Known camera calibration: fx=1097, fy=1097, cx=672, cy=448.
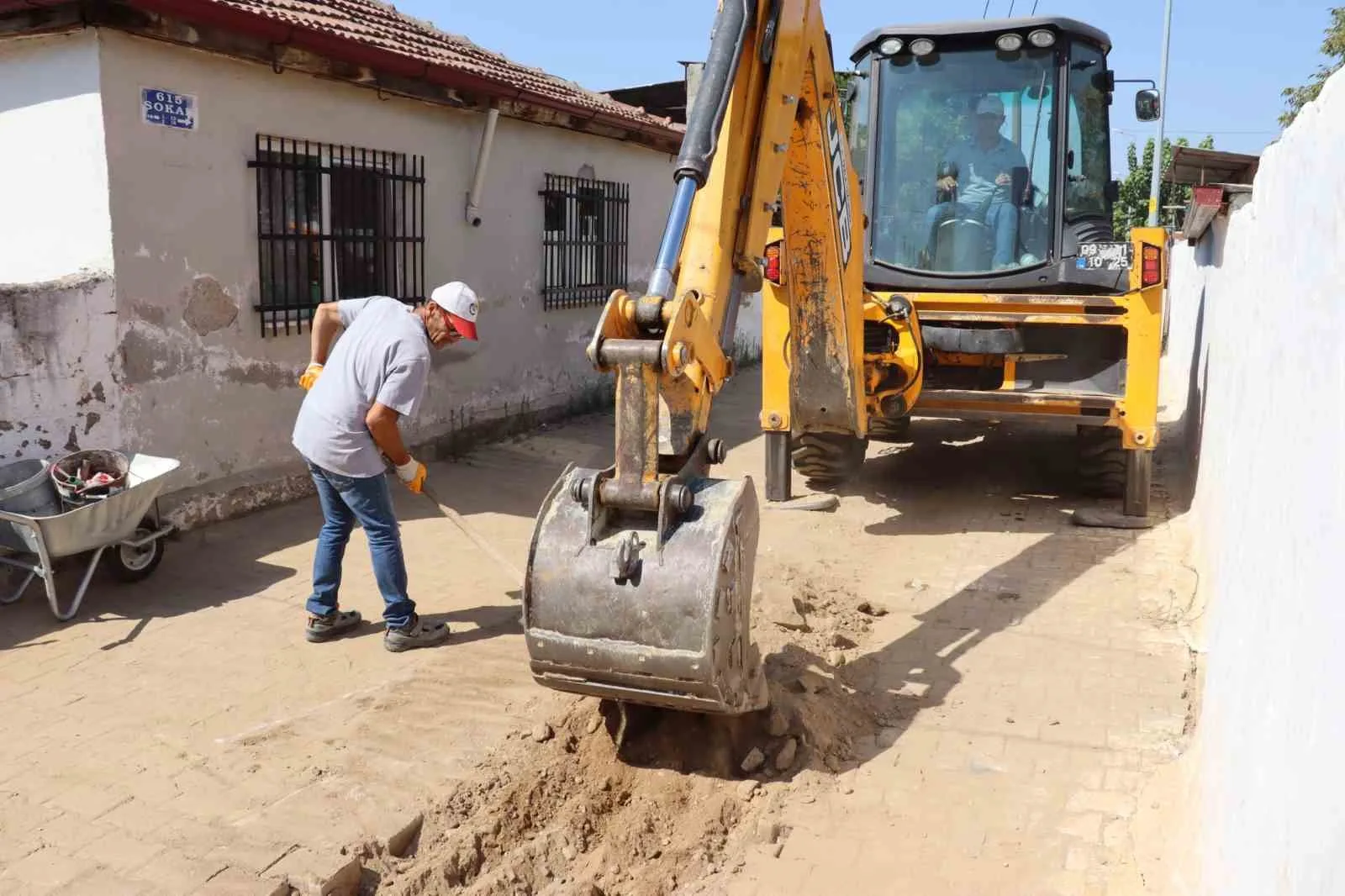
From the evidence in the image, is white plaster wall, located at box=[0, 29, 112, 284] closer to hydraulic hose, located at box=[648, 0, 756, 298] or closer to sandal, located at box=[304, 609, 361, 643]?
sandal, located at box=[304, 609, 361, 643]

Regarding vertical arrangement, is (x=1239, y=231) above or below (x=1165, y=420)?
above

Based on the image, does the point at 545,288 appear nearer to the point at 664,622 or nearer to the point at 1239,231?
the point at 1239,231

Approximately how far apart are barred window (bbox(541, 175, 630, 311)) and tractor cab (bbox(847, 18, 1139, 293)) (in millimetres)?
3756

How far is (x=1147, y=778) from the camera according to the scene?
3869mm

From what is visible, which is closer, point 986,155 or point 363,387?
point 363,387

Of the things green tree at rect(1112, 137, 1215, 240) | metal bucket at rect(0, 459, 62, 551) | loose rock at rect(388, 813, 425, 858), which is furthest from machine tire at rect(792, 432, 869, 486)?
green tree at rect(1112, 137, 1215, 240)

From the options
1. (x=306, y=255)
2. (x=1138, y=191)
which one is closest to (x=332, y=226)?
(x=306, y=255)

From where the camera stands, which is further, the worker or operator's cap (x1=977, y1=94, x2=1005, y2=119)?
operator's cap (x1=977, y1=94, x2=1005, y2=119)

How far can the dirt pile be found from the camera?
334 centimetres

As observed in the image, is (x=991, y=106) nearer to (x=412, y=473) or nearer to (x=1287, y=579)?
(x=412, y=473)

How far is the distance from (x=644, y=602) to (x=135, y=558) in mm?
3611

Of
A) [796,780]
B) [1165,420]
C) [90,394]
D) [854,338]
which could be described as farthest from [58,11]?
[1165,420]

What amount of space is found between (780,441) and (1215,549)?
294 centimetres

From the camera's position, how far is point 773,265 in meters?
7.03
